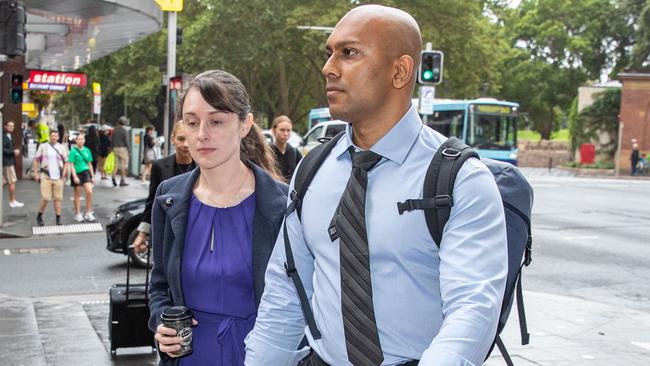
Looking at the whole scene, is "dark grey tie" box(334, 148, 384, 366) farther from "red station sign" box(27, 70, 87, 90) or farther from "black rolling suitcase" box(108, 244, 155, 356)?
"red station sign" box(27, 70, 87, 90)

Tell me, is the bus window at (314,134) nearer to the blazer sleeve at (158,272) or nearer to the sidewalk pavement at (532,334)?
the sidewalk pavement at (532,334)

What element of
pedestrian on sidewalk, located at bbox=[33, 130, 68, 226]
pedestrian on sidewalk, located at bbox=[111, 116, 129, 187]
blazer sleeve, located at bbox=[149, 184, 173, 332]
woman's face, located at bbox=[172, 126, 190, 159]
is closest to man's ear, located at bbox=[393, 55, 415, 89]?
blazer sleeve, located at bbox=[149, 184, 173, 332]

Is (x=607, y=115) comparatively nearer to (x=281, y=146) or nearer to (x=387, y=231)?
(x=281, y=146)

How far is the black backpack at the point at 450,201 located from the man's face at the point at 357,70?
A: 215 mm

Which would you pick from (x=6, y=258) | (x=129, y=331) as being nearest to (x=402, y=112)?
(x=129, y=331)

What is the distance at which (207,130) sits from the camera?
2.96 metres

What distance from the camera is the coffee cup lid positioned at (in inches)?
106

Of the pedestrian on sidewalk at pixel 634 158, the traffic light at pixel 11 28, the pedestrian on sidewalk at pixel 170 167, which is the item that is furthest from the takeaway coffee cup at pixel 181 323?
the pedestrian on sidewalk at pixel 634 158

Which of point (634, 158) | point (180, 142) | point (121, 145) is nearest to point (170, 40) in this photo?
point (121, 145)

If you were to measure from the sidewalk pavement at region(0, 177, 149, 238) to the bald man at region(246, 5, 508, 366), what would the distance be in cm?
1342

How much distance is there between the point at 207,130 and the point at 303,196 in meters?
0.88

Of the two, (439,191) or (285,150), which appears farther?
(285,150)

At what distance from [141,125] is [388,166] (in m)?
71.5

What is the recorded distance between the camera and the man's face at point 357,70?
1.99m
